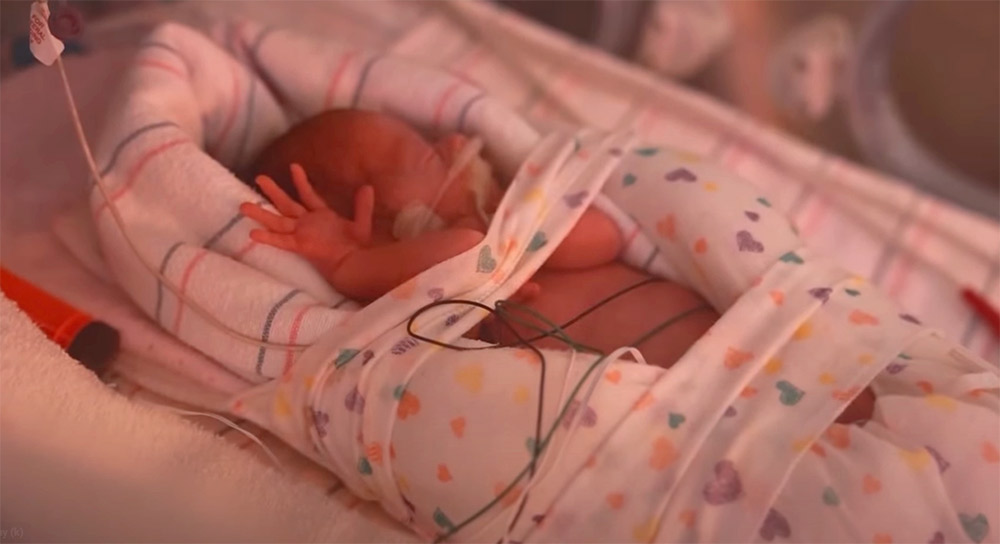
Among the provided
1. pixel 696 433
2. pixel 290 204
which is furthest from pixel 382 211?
pixel 696 433

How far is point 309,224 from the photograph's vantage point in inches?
37.8

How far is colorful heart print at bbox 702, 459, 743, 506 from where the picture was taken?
77 cm

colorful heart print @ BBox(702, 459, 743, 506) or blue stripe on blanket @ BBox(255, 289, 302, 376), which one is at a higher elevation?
colorful heart print @ BBox(702, 459, 743, 506)

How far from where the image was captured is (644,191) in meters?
1.04

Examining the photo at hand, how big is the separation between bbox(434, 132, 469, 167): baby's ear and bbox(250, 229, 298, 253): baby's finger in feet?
0.66

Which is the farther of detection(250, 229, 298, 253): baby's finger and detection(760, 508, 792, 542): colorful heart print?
detection(250, 229, 298, 253): baby's finger

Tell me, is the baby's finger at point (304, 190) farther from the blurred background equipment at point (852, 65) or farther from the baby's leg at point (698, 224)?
the blurred background equipment at point (852, 65)

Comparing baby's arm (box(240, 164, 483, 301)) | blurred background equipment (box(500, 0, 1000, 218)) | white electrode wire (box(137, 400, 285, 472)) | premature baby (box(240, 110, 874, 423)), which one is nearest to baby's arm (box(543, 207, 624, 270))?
premature baby (box(240, 110, 874, 423))

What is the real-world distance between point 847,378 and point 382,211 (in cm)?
50

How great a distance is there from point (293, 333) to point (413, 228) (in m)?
0.18

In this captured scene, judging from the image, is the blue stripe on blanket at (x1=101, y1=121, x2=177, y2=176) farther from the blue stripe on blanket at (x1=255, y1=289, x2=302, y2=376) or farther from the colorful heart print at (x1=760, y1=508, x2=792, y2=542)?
the colorful heart print at (x1=760, y1=508, x2=792, y2=542)

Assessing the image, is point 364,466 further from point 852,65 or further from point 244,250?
point 852,65

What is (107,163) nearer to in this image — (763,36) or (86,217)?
(86,217)

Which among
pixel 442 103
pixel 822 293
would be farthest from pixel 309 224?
pixel 822 293
